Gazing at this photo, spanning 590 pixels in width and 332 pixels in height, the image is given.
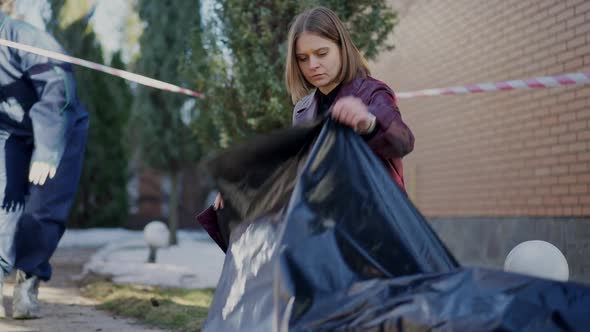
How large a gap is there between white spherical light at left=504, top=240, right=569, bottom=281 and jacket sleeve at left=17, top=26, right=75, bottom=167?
2692mm

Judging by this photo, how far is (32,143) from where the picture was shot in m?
4.48

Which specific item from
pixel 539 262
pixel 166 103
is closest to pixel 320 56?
pixel 539 262

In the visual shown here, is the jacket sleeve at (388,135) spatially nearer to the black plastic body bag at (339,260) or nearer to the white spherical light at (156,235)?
the black plastic body bag at (339,260)

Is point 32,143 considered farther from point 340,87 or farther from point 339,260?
point 339,260

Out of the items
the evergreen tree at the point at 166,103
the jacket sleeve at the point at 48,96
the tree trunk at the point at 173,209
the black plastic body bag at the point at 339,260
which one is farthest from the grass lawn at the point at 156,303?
the evergreen tree at the point at 166,103

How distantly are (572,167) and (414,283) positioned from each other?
409cm

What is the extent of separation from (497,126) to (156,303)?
3.83 metres

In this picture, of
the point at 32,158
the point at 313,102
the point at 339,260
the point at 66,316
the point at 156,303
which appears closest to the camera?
the point at 339,260

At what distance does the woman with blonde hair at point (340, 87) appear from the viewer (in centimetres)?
238

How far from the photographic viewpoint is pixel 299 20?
8.95 feet

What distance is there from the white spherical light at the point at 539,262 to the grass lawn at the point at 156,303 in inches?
69.3

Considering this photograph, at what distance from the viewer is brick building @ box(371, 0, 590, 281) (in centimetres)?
552

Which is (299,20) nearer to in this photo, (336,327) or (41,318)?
(336,327)

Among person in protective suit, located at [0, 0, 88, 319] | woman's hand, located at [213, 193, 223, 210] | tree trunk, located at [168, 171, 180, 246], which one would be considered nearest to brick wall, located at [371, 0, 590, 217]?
woman's hand, located at [213, 193, 223, 210]
